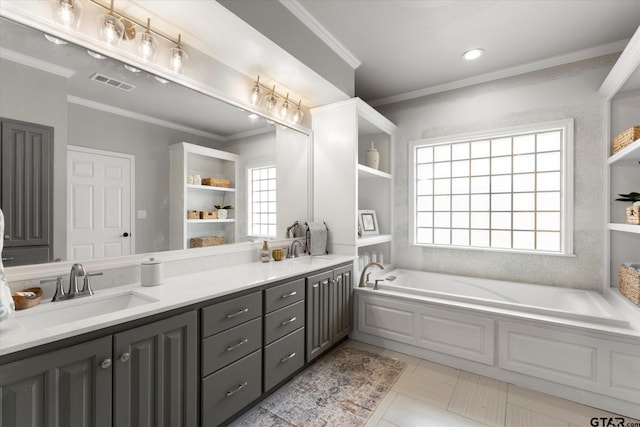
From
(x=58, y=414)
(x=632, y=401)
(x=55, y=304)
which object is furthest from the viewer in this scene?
(x=632, y=401)

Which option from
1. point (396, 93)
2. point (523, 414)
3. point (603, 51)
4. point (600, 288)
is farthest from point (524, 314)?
point (396, 93)

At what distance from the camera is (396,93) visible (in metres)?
3.56

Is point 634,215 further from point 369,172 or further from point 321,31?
point 321,31

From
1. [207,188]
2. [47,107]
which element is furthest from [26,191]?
[207,188]

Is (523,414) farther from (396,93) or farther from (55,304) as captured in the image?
(396,93)

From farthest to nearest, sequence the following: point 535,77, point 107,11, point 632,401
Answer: point 535,77
point 632,401
point 107,11

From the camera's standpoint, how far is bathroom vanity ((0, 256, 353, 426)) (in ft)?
3.34

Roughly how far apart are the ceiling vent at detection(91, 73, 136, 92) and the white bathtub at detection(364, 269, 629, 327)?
2.55m

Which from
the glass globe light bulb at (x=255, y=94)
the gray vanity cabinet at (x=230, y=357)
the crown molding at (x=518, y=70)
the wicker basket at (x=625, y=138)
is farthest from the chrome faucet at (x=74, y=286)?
the wicker basket at (x=625, y=138)

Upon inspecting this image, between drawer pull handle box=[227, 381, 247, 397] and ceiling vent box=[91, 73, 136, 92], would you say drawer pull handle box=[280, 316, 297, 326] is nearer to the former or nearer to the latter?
drawer pull handle box=[227, 381, 247, 397]

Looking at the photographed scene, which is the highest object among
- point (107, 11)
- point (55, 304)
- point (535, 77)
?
point (535, 77)

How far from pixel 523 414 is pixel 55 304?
2.71 metres

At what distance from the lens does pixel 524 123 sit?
2.94 m

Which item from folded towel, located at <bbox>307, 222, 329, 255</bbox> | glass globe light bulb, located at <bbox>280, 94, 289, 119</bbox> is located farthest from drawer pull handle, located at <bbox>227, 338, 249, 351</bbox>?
glass globe light bulb, located at <bbox>280, 94, 289, 119</bbox>
